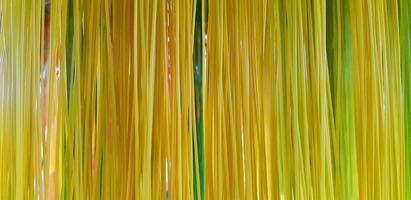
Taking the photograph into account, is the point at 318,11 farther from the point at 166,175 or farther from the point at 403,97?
the point at 166,175

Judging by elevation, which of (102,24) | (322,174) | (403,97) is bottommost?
(322,174)

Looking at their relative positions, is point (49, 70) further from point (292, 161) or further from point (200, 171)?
point (292, 161)

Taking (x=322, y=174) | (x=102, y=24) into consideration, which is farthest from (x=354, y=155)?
(x=102, y=24)

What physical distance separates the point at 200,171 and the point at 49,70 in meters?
0.30

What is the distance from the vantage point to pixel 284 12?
719 mm

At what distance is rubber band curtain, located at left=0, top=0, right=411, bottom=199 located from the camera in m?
0.67

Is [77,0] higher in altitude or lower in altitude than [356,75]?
higher

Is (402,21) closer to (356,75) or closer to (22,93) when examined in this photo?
(356,75)

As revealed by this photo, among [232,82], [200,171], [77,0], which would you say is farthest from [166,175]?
[77,0]

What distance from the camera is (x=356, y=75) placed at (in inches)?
28.1

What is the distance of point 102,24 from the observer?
0.68 meters

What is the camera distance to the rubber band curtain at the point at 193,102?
665 mm

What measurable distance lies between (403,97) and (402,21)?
140mm

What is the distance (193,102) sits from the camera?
681mm
